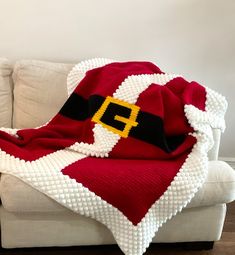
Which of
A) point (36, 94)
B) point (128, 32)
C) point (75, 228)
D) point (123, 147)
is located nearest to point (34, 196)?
point (75, 228)

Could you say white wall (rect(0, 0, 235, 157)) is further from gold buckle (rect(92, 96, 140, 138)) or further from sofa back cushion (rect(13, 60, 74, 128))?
gold buckle (rect(92, 96, 140, 138))

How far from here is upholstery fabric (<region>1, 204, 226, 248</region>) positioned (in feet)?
5.75

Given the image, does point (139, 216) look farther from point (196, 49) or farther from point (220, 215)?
point (196, 49)

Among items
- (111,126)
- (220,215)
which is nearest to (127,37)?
(111,126)

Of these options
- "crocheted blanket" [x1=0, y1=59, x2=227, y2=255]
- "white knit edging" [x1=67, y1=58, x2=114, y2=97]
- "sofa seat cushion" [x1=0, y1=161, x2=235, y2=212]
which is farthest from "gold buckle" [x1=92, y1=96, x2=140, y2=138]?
"sofa seat cushion" [x1=0, y1=161, x2=235, y2=212]

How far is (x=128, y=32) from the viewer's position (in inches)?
94.7

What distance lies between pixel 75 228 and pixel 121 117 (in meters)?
0.52

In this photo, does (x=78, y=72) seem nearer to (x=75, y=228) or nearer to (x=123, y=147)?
(x=123, y=147)

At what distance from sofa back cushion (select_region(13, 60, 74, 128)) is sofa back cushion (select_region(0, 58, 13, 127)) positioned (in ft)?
0.10

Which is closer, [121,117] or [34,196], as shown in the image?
[34,196]

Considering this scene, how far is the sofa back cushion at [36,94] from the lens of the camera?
2150 millimetres

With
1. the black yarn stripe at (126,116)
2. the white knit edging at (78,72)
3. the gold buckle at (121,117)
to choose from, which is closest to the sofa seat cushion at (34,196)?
the black yarn stripe at (126,116)

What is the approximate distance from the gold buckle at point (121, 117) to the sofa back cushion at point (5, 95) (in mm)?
477

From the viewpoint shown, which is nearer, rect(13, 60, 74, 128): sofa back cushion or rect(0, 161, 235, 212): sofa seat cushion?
rect(0, 161, 235, 212): sofa seat cushion
